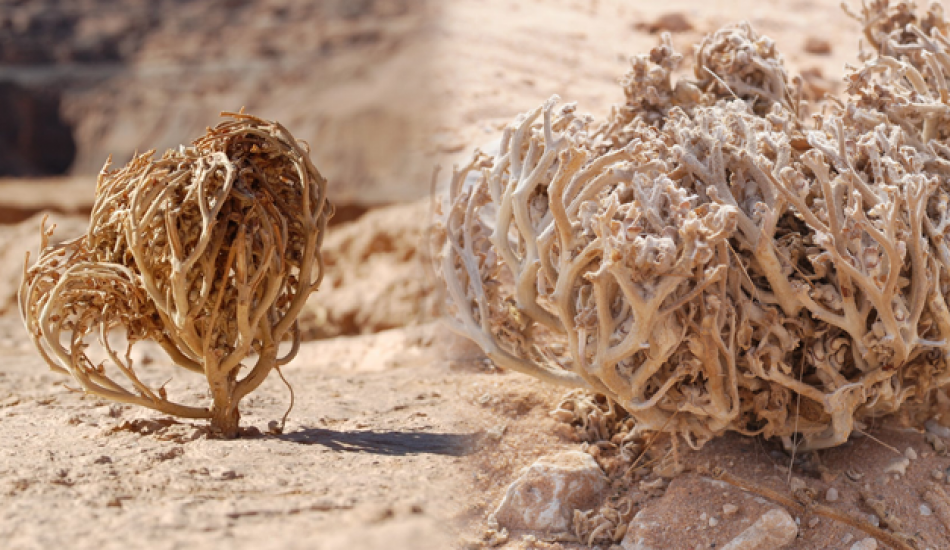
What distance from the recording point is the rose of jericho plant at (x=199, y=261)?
299cm

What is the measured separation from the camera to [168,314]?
306 cm

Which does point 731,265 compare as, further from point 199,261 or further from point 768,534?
point 199,261

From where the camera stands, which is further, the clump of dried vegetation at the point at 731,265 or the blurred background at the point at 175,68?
the blurred background at the point at 175,68

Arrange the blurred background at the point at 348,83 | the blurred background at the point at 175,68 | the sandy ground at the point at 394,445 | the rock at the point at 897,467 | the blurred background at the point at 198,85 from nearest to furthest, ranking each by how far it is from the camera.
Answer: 1. the sandy ground at the point at 394,445
2. the rock at the point at 897,467
3. the blurred background at the point at 348,83
4. the blurred background at the point at 198,85
5. the blurred background at the point at 175,68

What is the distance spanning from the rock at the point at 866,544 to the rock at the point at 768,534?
0.63 feet

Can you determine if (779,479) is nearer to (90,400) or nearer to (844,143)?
(844,143)

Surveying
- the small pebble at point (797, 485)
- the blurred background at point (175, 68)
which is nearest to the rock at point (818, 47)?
the blurred background at point (175, 68)

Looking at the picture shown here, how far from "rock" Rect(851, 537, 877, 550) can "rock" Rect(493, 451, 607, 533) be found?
0.83 meters

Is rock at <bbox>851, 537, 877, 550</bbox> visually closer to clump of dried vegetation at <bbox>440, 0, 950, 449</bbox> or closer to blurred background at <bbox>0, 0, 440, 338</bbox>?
Result: clump of dried vegetation at <bbox>440, 0, 950, 449</bbox>

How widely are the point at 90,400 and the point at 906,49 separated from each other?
12.6 feet

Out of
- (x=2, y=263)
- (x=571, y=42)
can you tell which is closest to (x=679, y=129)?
(x=571, y=42)

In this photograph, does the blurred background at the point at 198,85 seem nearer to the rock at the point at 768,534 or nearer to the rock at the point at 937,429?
the rock at the point at 937,429

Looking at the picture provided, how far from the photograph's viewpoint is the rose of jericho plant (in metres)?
2.99

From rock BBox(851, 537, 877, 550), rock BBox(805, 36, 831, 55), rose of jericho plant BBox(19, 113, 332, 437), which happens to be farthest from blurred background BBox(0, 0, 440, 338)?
rock BBox(851, 537, 877, 550)
